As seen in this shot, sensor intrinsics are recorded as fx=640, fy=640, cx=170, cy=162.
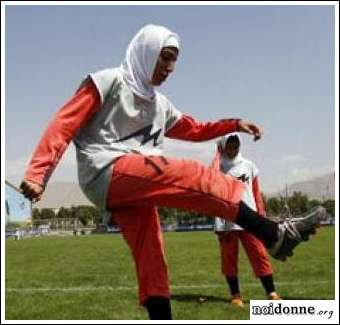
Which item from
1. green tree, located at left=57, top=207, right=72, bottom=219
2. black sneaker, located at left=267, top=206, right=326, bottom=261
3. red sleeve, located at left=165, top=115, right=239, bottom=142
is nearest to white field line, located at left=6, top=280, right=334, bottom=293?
red sleeve, located at left=165, top=115, right=239, bottom=142

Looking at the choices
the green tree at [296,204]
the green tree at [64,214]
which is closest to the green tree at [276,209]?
the green tree at [296,204]

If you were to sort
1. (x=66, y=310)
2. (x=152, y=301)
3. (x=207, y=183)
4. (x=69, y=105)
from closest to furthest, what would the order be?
(x=207, y=183), (x=69, y=105), (x=152, y=301), (x=66, y=310)

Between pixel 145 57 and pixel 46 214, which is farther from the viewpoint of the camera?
pixel 46 214

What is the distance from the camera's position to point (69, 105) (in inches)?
141

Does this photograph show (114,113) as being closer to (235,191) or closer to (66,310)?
(235,191)

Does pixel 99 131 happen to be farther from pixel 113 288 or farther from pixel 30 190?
pixel 113 288

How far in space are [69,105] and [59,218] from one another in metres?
77.5

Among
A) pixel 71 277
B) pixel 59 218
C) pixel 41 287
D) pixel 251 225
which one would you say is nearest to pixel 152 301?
pixel 251 225

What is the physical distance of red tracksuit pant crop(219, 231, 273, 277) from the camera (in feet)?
22.9

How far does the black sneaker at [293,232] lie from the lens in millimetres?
3293

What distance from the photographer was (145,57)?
3715mm

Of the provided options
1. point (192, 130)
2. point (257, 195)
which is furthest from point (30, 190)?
point (257, 195)

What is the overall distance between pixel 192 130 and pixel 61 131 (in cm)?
105

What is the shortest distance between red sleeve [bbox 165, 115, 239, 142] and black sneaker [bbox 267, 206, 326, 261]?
1000mm
